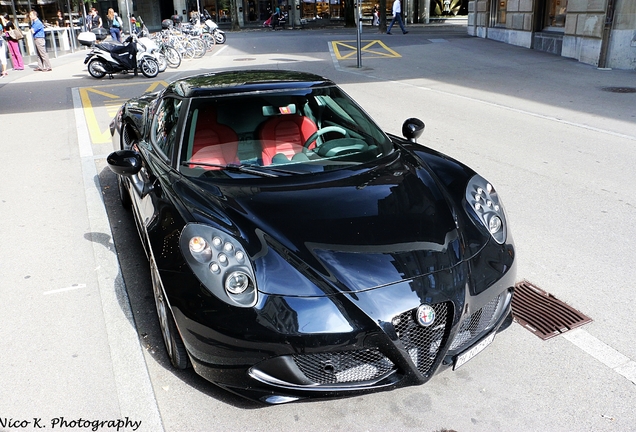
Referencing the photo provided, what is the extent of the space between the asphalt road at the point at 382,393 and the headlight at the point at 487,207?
0.69 m

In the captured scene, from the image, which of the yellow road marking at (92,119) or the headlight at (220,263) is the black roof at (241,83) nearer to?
the headlight at (220,263)

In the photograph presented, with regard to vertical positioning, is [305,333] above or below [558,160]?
above

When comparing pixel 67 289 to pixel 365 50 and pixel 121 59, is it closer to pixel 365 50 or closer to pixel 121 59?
pixel 121 59

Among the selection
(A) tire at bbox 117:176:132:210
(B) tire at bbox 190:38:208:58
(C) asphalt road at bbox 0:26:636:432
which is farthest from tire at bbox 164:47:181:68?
(A) tire at bbox 117:176:132:210

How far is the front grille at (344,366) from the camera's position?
2584 mm

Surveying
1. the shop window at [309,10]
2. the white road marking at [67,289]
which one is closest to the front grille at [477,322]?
the white road marking at [67,289]

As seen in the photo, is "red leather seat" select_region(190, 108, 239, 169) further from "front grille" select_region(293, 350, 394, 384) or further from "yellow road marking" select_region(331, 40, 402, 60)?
"yellow road marking" select_region(331, 40, 402, 60)

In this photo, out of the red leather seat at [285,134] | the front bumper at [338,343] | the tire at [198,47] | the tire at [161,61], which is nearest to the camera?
the front bumper at [338,343]

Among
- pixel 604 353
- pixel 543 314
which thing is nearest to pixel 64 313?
pixel 543 314

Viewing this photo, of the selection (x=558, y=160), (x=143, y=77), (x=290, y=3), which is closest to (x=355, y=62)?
(x=143, y=77)

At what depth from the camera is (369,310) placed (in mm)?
2551

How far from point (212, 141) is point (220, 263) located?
1.35 m

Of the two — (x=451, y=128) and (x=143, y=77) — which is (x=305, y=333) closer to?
(x=451, y=128)

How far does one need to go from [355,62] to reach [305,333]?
57.3ft
